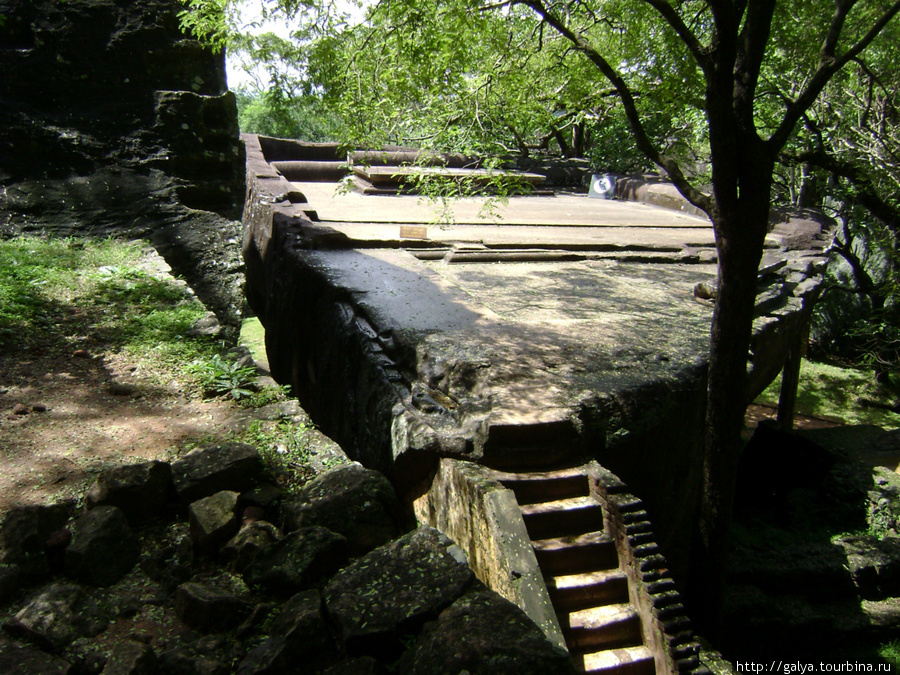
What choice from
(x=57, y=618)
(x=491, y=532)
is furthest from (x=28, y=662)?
(x=491, y=532)

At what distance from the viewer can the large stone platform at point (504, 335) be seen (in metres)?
2.84

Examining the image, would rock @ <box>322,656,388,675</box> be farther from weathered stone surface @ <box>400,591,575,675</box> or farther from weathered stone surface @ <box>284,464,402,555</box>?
weathered stone surface @ <box>284,464,402,555</box>

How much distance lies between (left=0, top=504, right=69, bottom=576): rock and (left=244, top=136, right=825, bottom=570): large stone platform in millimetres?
1299

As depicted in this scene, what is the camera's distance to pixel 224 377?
364 cm

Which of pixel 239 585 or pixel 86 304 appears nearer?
pixel 239 585

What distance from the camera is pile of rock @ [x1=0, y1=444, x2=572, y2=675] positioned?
6.04 ft

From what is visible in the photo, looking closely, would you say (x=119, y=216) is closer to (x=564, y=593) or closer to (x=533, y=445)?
(x=533, y=445)

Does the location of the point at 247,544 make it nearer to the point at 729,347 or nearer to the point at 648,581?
the point at 648,581

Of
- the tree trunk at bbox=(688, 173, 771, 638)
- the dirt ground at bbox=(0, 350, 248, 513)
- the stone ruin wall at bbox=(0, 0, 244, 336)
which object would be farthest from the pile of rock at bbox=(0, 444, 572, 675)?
the stone ruin wall at bbox=(0, 0, 244, 336)

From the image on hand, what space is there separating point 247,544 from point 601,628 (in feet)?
4.14

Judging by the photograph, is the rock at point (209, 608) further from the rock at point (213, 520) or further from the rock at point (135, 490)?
the rock at point (135, 490)

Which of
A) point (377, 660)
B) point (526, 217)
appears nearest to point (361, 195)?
point (526, 217)

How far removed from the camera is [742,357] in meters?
3.15

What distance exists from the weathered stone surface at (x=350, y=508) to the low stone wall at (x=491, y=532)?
224mm
